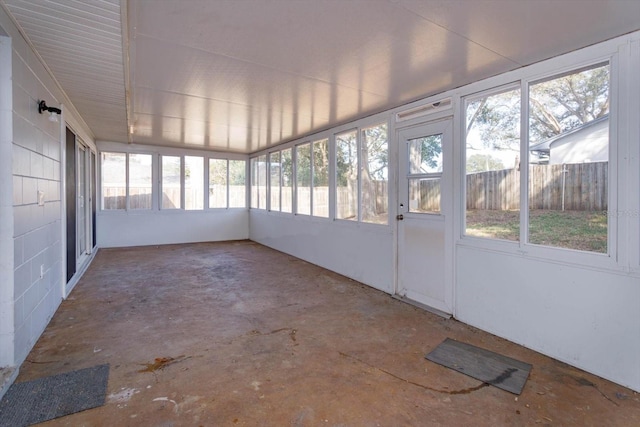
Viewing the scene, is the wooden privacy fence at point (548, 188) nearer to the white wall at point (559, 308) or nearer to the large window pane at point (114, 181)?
the white wall at point (559, 308)

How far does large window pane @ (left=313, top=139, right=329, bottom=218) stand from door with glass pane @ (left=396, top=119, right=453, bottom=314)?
1767 mm

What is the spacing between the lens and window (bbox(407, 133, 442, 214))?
12.3 ft

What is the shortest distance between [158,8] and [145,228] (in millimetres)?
6854

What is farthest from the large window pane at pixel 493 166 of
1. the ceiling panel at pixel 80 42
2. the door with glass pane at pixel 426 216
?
the ceiling panel at pixel 80 42

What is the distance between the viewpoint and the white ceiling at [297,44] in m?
2.02

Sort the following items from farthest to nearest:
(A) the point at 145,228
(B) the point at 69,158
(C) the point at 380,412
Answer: (A) the point at 145,228, (B) the point at 69,158, (C) the point at 380,412

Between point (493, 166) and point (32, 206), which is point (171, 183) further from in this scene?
point (493, 166)

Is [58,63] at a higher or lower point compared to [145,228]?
higher

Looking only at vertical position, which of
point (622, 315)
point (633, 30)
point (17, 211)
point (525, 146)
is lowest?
point (622, 315)

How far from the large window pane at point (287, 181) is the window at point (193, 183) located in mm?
2486

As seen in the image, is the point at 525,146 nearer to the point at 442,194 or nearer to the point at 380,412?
the point at 442,194

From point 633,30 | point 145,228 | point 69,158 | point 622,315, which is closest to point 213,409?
point 622,315

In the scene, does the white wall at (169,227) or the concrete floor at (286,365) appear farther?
the white wall at (169,227)

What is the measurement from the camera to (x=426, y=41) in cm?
242
